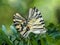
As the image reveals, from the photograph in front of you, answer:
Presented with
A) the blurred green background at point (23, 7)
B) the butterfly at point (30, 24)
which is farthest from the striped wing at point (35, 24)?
the blurred green background at point (23, 7)

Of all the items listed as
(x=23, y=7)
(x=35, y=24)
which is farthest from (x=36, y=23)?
(x=23, y=7)

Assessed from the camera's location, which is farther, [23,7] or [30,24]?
[23,7]

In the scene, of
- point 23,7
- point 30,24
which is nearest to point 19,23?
point 30,24

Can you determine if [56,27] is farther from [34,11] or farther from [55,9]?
[55,9]

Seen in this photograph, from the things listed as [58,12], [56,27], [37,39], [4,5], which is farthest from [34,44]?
[4,5]

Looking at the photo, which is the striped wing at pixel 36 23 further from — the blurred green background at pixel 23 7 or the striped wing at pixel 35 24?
the blurred green background at pixel 23 7

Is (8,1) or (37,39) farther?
(8,1)

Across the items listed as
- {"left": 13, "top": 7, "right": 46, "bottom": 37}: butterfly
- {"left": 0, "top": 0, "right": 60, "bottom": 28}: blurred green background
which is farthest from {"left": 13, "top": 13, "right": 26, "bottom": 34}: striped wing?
{"left": 0, "top": 0, "right": 60, "bottom": 28}: blurred green background

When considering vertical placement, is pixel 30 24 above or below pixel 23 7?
below

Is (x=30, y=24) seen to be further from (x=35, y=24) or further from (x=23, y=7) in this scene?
(x=23, y=7)
